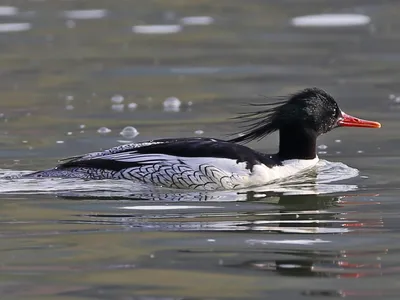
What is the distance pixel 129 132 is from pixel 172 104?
6.24 feet

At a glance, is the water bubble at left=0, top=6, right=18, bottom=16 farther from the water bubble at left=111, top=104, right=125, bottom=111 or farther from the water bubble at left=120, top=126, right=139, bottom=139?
the water bubble at left=120, top=126, right=139, bottom=139

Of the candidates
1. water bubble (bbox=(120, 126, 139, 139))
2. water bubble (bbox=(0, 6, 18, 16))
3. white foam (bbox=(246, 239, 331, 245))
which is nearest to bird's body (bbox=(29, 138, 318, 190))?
white foam (bbox=(246, 239, 331, 245))

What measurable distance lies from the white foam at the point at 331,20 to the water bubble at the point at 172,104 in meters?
7.08

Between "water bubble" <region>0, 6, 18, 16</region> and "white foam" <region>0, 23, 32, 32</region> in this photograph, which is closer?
"white foam" <region>0, 23, 32, 32</region>

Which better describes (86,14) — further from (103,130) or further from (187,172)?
(187,172)

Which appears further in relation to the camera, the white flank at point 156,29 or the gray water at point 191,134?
the white flank at point 156,29

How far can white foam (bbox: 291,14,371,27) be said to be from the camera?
2175 centimetres

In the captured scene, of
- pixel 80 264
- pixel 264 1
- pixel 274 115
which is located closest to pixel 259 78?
pixel 274 115

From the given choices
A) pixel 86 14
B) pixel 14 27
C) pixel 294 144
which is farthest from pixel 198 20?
pixel 294 144

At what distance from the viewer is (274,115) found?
10961 mm

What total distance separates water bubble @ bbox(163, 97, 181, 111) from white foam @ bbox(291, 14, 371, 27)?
708cm

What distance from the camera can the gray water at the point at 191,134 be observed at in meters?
7.28

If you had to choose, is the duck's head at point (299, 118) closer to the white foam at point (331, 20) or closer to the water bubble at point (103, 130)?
the water bubble at point (103, 130)

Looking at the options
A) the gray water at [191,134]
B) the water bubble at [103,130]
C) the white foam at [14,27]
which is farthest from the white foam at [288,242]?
the white foam at [14,27]
